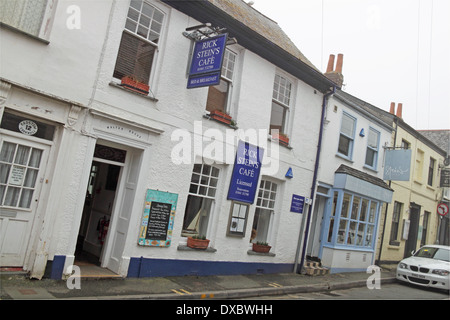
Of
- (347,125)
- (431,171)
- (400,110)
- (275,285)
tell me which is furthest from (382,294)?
(431,171)

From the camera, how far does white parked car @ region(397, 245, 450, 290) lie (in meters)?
11.8

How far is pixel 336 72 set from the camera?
47.5ft

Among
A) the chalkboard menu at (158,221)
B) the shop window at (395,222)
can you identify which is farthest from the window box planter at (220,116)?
the shop window at (395,222)

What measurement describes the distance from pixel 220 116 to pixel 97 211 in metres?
3.99

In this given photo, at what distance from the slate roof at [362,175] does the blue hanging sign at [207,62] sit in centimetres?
726

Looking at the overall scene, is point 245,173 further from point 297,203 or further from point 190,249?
point 297,203

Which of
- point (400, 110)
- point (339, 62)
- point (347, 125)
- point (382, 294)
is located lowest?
point (382, 294)

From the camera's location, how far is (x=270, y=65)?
10.8 m

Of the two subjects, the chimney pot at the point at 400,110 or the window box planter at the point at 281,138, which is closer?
the window box planter at the point at 281,138

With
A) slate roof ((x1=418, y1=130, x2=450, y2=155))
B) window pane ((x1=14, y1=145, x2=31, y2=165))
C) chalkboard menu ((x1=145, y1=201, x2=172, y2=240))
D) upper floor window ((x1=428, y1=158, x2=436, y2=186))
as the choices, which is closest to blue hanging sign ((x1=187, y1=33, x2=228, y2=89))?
chalkboard menu ((x1=145, y1=201, x2=172, y2=240))

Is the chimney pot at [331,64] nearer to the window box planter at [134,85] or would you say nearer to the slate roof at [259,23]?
the slate roof at [259,23]

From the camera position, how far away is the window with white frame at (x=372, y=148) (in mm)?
15352

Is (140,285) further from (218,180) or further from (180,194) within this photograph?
(218,180)
